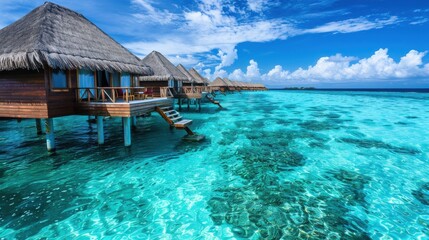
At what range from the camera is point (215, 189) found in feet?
26.4

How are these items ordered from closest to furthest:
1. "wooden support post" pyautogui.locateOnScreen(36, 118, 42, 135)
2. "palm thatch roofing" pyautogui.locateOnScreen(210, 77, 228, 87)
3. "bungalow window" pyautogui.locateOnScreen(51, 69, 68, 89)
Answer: "bungalow window" pyautogui.locateOnScreen(51, 69, 68, 89) → "wooden support post" pyautogui.locateOnScreen(36, 118, 42, 135) → "palm thatch roofing" pyautogui.locateOnScreen(210, 77, 228, 87)

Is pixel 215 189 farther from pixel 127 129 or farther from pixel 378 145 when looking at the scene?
pixel 378 145

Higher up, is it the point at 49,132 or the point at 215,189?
the point at 49,132

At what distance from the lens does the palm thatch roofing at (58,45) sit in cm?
932

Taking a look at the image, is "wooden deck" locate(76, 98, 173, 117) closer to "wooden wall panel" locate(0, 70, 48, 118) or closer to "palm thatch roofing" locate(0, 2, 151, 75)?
"wooden wall panel" locate(0, 70, 48, 118)

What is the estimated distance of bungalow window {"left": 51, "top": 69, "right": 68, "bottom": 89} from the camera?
10.4 m

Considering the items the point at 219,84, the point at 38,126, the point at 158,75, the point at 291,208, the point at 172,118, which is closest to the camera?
the point at 291,208

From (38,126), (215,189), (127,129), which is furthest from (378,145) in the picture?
(38,126)

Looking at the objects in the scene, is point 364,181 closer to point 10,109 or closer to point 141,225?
point 141,225

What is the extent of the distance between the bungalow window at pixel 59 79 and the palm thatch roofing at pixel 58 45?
2.69ft

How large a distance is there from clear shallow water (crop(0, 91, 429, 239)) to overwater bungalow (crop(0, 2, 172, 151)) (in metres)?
2.17

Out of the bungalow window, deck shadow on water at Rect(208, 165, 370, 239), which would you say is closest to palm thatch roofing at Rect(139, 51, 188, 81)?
the bungalow window

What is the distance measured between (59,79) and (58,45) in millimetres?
1473

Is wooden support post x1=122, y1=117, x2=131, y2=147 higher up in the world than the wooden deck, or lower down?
lower down
